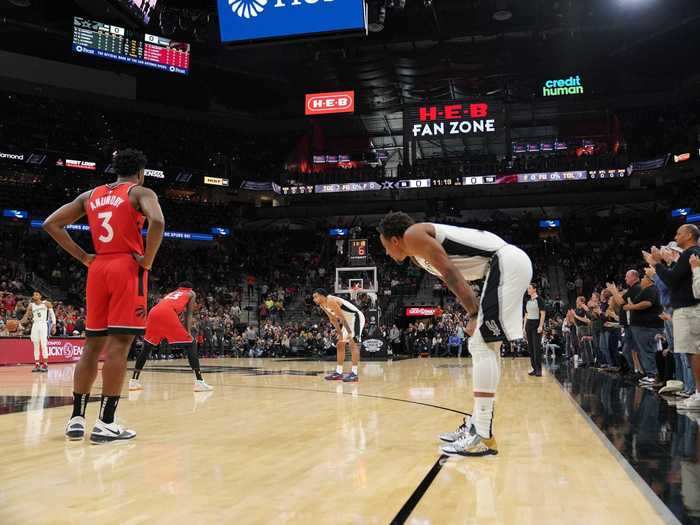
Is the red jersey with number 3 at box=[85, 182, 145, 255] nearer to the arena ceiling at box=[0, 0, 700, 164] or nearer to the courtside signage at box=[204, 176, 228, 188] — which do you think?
the arena ceiling at box=[0, 0, 700, 164]

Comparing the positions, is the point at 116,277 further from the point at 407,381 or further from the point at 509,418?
the point at 407,381

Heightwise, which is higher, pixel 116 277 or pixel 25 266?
pixel 25 266

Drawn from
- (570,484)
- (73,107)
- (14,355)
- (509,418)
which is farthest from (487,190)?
(570,484)

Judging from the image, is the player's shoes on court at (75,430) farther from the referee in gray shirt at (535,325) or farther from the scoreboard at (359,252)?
the scoreboard at (359,252)

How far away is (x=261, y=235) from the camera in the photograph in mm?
35906

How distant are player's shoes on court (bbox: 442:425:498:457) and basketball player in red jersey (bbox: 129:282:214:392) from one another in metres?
5.27

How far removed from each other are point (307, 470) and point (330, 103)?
27.1m

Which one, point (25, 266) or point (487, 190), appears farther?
point (487, 190)

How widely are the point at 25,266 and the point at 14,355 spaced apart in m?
14.0

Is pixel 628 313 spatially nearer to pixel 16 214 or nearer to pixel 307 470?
pixel 307 470

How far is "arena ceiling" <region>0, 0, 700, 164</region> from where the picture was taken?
79.1ft

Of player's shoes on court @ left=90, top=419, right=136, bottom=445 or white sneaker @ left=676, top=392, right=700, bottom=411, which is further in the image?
white sneaker @ left=676, top=392, right=700, bottom=411

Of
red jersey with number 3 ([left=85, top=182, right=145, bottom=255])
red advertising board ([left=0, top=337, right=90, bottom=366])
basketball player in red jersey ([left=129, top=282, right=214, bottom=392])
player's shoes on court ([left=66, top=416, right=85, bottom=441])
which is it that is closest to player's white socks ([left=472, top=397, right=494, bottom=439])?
red jersey with number 3 ([left=85, top=182, right=145, bottom=255])

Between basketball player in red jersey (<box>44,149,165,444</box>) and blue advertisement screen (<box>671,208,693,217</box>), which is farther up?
blue advertisement screen (<box>671,208,693,217</box>)
